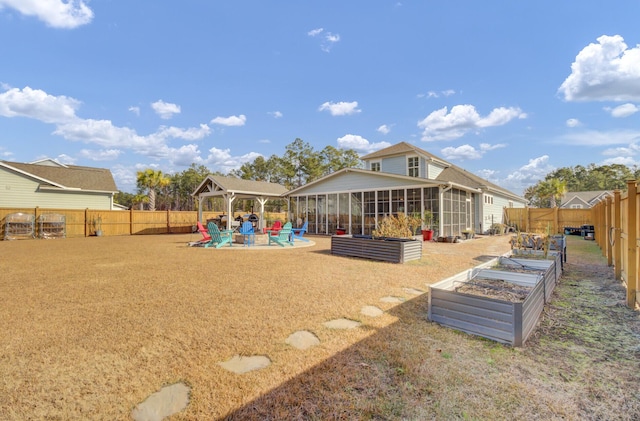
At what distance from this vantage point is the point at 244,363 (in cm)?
269

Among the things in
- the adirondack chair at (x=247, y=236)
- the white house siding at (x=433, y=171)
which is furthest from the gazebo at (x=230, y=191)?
the white house siding at (x=433, y=171)

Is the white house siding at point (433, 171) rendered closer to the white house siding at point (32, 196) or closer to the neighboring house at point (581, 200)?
the white house siding at point (32, 196)

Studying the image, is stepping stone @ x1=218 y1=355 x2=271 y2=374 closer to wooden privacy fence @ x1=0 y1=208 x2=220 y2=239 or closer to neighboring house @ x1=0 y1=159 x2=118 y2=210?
wooden privacy fence @ x1=0 y1=208 x2=220 y2=239

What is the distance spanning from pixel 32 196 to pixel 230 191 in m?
11.6

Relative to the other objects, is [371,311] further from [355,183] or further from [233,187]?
[233,187]

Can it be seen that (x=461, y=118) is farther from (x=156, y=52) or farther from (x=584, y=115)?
(x=156, y=52)

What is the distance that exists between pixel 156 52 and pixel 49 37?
4.18 meters

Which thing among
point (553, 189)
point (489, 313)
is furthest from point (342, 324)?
point (553, 189)

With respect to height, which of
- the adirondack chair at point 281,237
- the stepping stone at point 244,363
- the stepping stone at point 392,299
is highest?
the adirondack chair at point 281,237

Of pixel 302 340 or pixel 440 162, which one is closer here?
pixel 302 340

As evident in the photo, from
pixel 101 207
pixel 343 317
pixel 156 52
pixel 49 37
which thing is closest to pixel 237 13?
pixel 156 52

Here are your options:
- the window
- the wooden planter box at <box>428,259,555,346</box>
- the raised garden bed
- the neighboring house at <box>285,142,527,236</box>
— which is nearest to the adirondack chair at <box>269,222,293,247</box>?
the neighboring house at <box>285,142,527,236</box>

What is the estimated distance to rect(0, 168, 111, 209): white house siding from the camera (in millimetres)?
16391

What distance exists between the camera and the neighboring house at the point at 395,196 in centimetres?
1436
